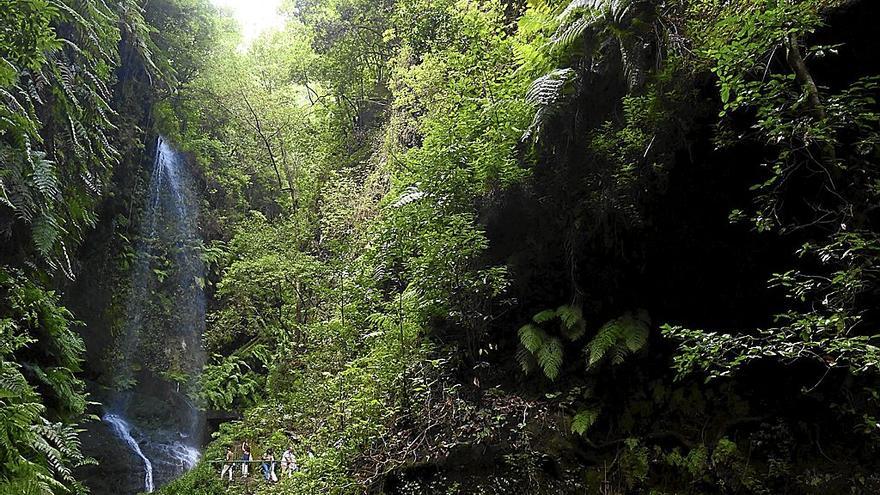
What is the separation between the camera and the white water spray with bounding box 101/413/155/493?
1045 cm

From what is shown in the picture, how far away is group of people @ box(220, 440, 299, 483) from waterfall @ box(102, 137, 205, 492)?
12.3ft

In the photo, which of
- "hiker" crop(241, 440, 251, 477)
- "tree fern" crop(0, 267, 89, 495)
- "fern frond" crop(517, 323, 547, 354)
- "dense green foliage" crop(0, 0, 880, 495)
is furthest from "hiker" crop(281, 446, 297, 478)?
"fern frond" crop(517, 323, 547, 354)

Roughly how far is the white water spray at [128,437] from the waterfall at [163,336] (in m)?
0.02

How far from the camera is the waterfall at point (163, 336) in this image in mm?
10992

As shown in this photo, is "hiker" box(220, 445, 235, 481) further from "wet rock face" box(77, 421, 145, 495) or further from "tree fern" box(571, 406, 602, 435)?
"tree fern" box(571, 406, 602, 435)

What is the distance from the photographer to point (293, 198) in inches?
440

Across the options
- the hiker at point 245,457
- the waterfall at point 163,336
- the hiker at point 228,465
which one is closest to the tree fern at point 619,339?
the hiker at point 245,457

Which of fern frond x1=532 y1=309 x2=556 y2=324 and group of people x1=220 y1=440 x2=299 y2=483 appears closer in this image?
fern frond x1=532 y1=309 x2=556 y2=324

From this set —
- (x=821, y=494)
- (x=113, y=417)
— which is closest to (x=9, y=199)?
(x=821, y=494)

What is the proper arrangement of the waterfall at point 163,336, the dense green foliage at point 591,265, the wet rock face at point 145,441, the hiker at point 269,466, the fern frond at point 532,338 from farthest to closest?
the waterfall at point 163,336
the wet rock face at point 145,441
the hiker at point 269,466
the fern frond at point 532,338
the dense green foliage at point 591,265

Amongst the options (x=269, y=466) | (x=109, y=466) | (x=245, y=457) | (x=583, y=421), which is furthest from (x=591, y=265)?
(x=109, y=466)

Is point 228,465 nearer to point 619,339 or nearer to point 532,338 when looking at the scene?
point 532,338

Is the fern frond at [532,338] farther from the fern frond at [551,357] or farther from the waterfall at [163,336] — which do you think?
the waterfall at [163,336]

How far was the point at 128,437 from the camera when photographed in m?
10.9
